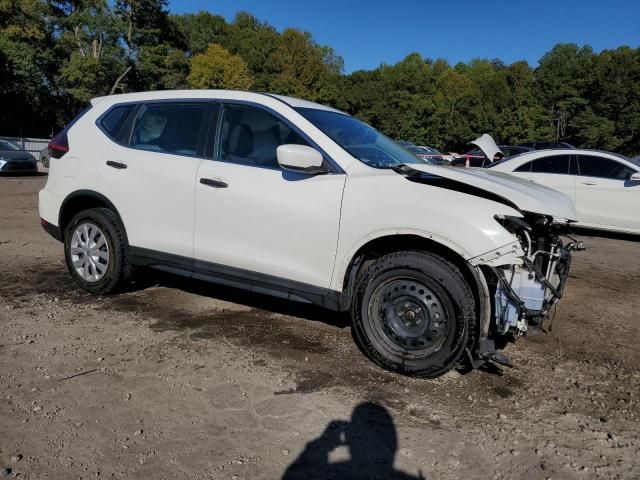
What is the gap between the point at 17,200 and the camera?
39.8ft

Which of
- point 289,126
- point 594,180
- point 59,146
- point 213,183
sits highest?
point 289,126

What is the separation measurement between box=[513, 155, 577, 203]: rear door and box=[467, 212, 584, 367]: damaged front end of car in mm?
6590

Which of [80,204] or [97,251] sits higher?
[80,204]

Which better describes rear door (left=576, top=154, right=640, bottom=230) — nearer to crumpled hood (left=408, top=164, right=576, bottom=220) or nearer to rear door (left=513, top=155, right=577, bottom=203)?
rear door (left=513, top=155, right=577, bottom=203)

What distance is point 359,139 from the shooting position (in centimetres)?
428

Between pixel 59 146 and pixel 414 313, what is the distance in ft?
12.3

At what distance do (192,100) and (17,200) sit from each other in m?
9.50

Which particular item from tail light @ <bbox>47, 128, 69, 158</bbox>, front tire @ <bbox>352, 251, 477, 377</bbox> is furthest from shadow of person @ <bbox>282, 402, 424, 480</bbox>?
tail light @ <bbox>47, 128, 69, 158</bbox>

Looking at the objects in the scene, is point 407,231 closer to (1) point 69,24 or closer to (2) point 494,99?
(1) point 69,24

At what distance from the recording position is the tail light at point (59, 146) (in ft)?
16.6

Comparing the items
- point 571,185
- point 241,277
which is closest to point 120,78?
point 571,185

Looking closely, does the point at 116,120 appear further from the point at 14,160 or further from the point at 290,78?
the point at 290,78

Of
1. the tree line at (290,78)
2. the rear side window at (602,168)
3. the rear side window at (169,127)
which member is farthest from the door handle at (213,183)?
the tree line at (290,78)

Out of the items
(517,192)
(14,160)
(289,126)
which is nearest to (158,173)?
(289,126)
